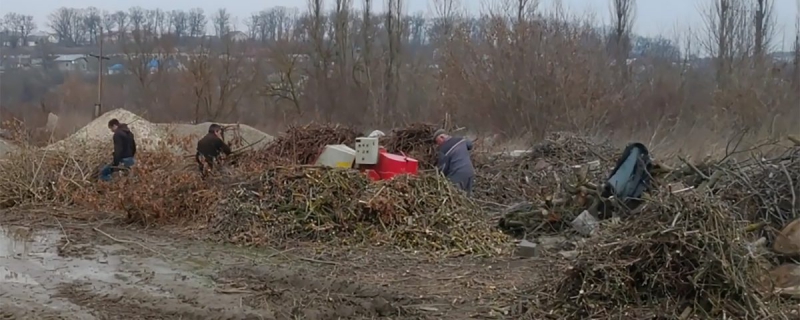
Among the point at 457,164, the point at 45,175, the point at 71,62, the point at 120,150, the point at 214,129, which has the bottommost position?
the point at 45,175

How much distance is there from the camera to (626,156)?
10.1 meters

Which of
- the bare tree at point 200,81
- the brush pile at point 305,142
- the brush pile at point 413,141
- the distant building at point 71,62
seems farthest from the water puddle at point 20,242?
the distant building at point 71,62

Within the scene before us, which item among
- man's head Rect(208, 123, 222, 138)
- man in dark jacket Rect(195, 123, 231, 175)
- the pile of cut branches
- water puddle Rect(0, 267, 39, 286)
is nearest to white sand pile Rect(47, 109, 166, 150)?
man's head Rect(208, 123, 222, 138)

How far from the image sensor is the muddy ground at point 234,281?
6844 millimetres

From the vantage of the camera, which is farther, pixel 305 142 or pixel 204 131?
pixel 204 131

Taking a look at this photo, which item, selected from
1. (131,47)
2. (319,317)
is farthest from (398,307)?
(131,47)

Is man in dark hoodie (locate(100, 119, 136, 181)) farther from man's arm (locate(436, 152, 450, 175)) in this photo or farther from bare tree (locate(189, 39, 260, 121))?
bare tree (locate(189, 39, 260, 121))

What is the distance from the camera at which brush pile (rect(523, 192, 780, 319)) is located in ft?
19.5

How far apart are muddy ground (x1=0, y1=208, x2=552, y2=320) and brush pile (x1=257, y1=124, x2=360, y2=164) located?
3488 millimetres

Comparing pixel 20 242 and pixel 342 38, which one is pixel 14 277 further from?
pixel 342 38

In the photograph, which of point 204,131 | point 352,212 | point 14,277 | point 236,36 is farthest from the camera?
point 236,36

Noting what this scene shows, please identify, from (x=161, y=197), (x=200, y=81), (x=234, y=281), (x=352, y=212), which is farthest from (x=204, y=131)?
(x=234, y=281)

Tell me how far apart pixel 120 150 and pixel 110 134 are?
6497 millimetres

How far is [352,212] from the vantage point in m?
10.0
